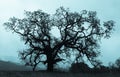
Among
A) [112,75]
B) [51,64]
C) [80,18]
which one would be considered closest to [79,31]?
[80,18]

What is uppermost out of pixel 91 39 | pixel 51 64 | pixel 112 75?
pixel 91 39

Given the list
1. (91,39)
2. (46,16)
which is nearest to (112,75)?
(91,39)

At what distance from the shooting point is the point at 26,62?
52.3 metres

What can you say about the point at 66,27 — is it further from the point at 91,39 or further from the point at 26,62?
the point at 26,62

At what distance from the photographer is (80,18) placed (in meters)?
52.4

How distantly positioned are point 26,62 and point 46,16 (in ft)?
21.9

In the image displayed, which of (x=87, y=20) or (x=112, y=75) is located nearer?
(x=112, y=75)

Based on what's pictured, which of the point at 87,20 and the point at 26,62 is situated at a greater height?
the point at 87,20

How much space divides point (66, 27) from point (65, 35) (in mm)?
1093

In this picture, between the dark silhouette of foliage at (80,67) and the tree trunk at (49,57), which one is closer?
the tree trunk at (49,57)

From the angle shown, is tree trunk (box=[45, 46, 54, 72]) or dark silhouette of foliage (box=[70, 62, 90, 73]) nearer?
tree trunk (box=[45, 46, 54, 72])

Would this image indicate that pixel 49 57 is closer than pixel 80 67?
Yes

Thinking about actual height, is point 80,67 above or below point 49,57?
below

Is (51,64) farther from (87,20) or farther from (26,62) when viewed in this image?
(87,20)
